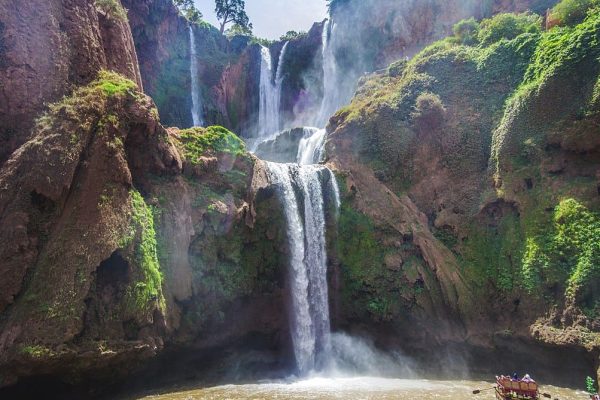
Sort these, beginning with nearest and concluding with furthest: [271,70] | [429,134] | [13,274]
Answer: [13,274], [429,134], [271,70]

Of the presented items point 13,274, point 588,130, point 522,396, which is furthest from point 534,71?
point 13,274

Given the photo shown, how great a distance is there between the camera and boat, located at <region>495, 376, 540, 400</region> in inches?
523

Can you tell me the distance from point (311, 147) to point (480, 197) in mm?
12553

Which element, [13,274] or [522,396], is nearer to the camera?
[13,274]

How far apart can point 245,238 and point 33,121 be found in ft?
33.0

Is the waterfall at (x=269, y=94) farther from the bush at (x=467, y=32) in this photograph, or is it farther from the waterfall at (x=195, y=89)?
the bush at (x=467, y=32)

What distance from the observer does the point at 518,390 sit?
43.9 ft

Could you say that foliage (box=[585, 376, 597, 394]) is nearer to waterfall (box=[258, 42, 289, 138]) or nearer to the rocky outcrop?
the rocky outcrop

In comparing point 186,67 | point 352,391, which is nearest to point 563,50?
point 352,391

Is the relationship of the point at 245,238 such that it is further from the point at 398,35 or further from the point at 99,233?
the point at 398,35

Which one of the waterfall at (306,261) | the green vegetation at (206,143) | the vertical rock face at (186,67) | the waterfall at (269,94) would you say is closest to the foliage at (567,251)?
the waterfall at (306,261)

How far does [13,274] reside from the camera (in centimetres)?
1244

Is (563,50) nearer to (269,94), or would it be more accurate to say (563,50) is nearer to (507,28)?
(507,28)

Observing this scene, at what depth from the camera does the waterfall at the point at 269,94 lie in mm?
45875
